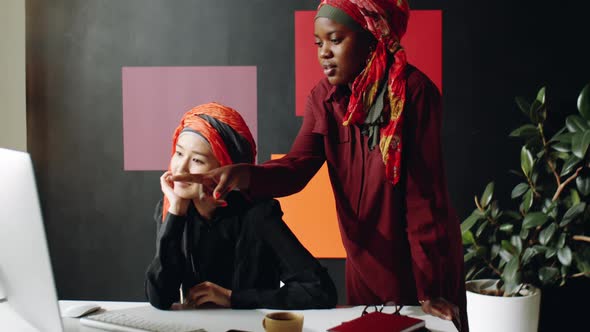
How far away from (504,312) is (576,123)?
902 millimetres

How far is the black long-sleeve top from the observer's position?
2.01 meters

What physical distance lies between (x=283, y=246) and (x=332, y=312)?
290 millimetres

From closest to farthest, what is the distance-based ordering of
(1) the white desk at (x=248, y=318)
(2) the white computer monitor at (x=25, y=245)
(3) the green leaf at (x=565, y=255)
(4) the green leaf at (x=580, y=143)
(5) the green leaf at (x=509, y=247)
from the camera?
(2) the white computer monitor at (x=25, y=245), (1) the white desk at (x=248, y=318), (4) the green leaf at (x=580, y=143), (3) the green leaf at (x=565, y=255), (5) the green leaf at (x=509, y=247)

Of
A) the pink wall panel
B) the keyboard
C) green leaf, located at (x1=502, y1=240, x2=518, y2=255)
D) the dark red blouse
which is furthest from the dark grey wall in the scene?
the keyboard

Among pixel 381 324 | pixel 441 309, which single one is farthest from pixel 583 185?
pixel 381 324

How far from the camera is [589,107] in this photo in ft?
8.26

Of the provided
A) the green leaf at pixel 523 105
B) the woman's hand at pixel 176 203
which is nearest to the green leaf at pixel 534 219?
the green leaf at pixel 523 105

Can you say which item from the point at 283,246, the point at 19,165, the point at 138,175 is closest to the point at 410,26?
the point at 283,246

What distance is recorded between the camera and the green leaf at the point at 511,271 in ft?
8.37

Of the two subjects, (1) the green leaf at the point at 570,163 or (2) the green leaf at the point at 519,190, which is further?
(2) the green leaf at the point at 519,190

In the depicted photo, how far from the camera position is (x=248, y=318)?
1832 millimetres

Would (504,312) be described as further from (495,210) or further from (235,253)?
(235,253)

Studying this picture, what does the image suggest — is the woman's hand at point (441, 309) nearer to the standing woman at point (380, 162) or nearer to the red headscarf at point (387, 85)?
the standing woman at point (380, 162)

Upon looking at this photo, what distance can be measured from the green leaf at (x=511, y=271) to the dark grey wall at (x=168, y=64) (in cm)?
35
